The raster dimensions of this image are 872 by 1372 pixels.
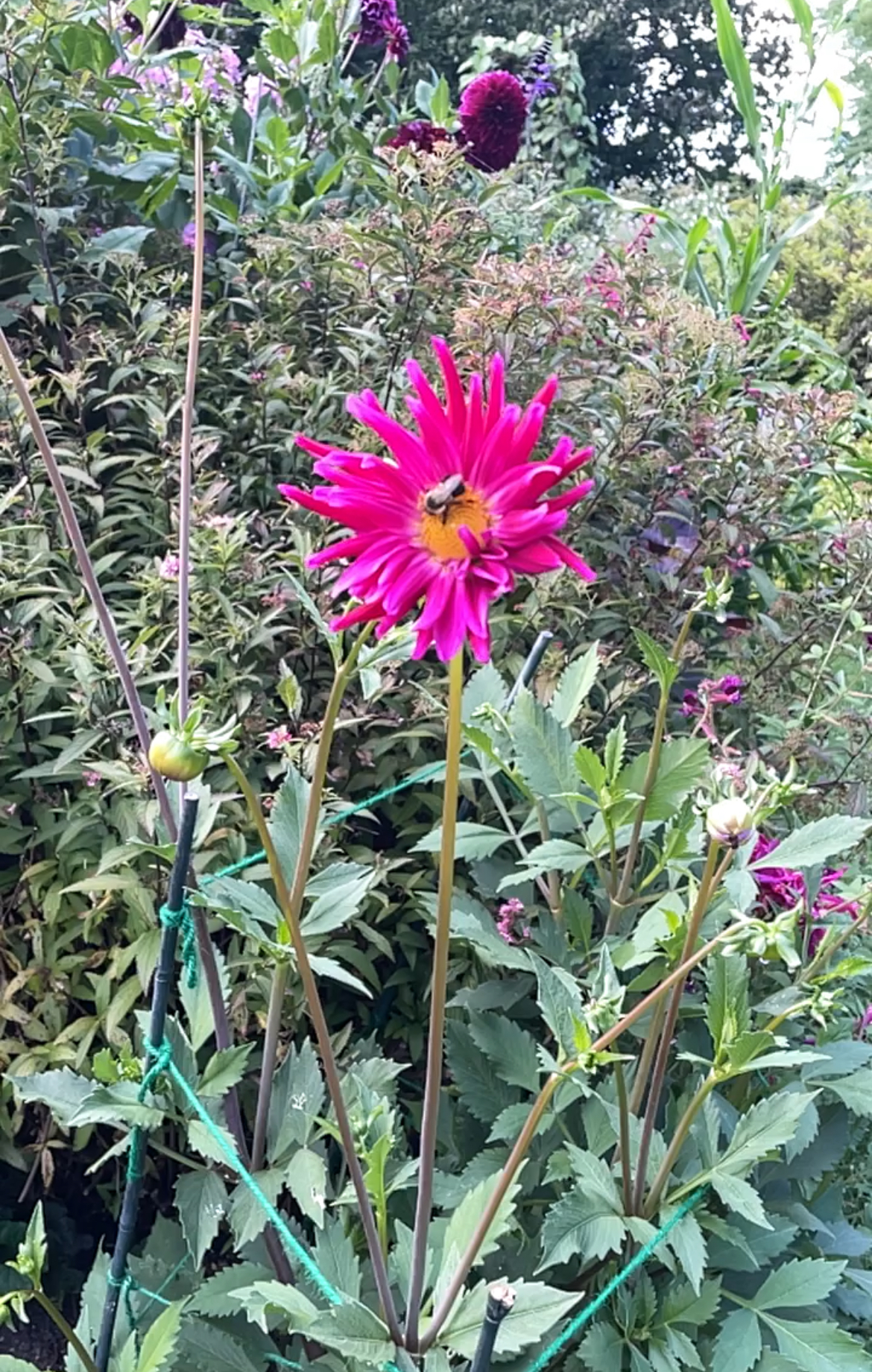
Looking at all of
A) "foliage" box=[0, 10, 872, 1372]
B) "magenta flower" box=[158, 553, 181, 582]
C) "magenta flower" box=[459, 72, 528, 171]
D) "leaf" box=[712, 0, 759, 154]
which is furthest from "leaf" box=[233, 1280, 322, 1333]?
"leaf" box=[712, 0, 759, 154]

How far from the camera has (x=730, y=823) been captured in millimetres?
587

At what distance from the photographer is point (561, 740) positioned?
94 centimetres

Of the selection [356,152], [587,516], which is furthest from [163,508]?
[356,152]

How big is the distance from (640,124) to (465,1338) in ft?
41.6

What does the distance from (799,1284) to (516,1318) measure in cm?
26

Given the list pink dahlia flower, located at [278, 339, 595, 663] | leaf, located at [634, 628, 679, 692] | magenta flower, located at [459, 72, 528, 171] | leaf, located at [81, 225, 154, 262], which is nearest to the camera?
pink dahlia flower, located at [278, 339, 595, 663]

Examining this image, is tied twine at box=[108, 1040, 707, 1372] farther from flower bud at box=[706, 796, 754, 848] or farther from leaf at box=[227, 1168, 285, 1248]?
flower bud at box=[706, 796, 754, 848]

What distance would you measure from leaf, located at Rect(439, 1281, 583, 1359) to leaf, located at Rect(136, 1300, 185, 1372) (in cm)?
20

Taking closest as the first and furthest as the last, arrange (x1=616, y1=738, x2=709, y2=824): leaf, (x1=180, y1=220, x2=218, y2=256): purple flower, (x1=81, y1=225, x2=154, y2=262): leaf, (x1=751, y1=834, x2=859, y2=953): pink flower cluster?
(x1=616, y1=738, x2=709, y2=824): leaf → (x1=751, y1=834, x2=859, y2=953): pink flower cluster → (x1=81, y1=225, x2=154, y2=262): leaf → (x1=180, y1=220, x2=218, y2=256): purple flower

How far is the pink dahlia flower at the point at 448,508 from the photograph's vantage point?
0.53m

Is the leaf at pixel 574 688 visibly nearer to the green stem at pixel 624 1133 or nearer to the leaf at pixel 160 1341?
the green stem at pixel 624 1133

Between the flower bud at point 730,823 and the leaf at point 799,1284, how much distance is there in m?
0.46

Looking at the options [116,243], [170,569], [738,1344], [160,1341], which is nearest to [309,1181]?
[160,1341]

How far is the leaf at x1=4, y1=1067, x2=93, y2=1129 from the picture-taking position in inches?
31.9
